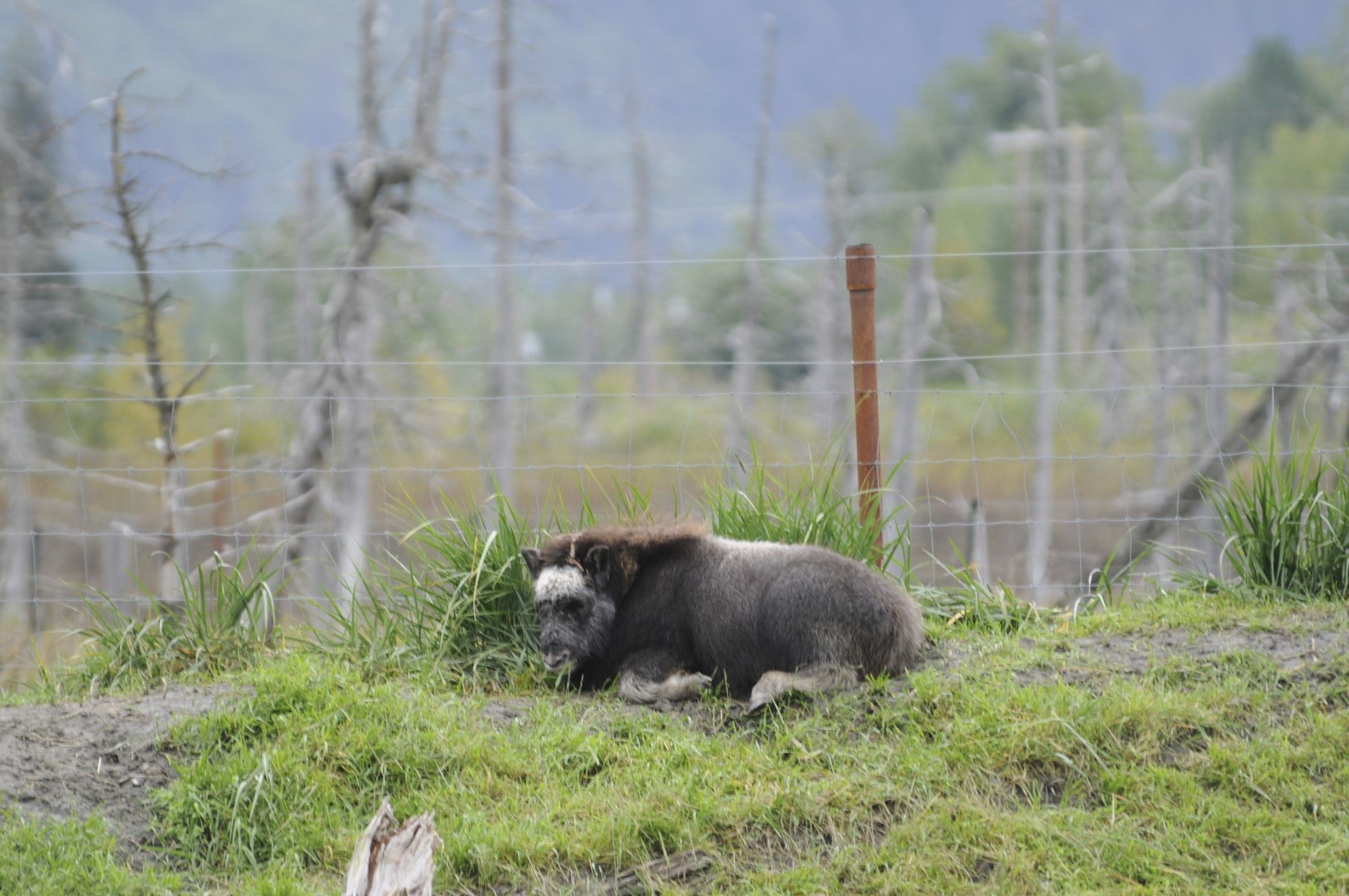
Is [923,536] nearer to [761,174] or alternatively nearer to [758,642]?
[761,174]

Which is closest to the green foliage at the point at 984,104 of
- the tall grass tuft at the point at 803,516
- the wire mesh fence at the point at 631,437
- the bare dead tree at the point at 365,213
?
the wire mesh fence at the point at 631,437

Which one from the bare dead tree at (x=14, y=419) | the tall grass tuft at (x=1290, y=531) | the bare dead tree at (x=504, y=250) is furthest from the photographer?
the bare dead tree at (x=504, y=250)

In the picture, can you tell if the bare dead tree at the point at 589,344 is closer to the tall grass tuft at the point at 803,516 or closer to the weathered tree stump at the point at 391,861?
the tall grass tuft at the point at 803,516

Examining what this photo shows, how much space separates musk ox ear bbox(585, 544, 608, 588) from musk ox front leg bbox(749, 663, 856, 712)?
0.85m

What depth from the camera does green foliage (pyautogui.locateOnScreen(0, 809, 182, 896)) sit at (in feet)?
12.5

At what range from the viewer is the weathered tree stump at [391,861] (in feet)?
10.8

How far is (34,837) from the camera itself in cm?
397

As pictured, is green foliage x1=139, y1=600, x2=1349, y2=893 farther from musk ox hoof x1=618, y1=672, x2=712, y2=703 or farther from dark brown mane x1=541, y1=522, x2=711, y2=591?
dark brown mane x1=541, y1=522, x2=711, y2=591

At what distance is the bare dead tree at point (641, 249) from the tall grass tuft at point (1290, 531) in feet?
11.7

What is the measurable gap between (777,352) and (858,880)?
3270cm

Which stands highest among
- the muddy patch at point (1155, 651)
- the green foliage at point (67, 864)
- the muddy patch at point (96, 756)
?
the muddy patch at point (1155, 651)

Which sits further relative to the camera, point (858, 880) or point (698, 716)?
point (698, 716)

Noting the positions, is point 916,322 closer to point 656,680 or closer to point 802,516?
point 802,516

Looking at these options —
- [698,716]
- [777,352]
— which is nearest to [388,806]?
[698,716]
